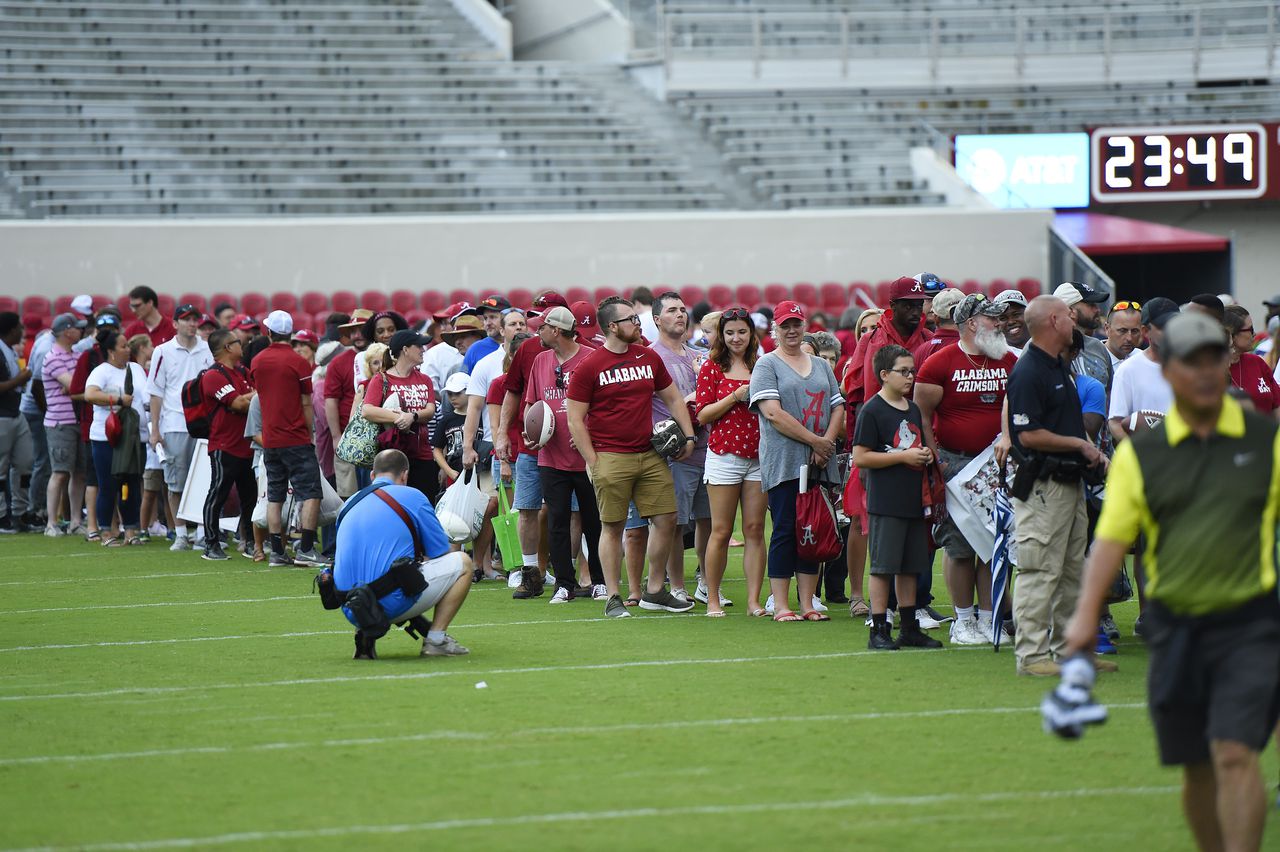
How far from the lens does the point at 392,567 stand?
849cm

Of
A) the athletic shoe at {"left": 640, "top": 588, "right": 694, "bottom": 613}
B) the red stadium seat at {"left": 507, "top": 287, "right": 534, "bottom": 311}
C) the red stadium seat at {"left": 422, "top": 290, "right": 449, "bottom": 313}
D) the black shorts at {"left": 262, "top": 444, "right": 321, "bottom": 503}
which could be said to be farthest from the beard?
the red stadium seat at {"left": 422, "top": 290, "right": 449, "bottom": 313}

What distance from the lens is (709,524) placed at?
11.4 meters

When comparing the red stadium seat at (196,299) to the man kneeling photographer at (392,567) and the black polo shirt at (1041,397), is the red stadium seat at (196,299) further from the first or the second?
the black polo shirt at (1041,397)

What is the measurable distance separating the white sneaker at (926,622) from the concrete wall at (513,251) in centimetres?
1469

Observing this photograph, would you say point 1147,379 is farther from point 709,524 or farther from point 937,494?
point 709,524

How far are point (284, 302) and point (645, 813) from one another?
60.7 feet

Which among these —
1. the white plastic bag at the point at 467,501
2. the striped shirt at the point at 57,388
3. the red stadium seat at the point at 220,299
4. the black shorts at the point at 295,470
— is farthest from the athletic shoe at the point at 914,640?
the red stadium seat at the point at 220,299

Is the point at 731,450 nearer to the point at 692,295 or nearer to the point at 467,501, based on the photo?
the point at 467,501

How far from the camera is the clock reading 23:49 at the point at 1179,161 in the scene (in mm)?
25203

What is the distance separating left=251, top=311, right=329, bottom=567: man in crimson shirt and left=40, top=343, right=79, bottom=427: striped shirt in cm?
333

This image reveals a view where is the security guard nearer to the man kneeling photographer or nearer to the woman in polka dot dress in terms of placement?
the man kneeling photographer

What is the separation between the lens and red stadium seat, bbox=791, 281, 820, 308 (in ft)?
79.0

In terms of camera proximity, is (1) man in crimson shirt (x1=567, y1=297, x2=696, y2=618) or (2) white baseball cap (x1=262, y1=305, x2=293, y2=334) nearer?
(1) man in crimson shirt (x1=567, y1=297, x2=696, y2=618)

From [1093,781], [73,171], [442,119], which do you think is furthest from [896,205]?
[1093,781]
